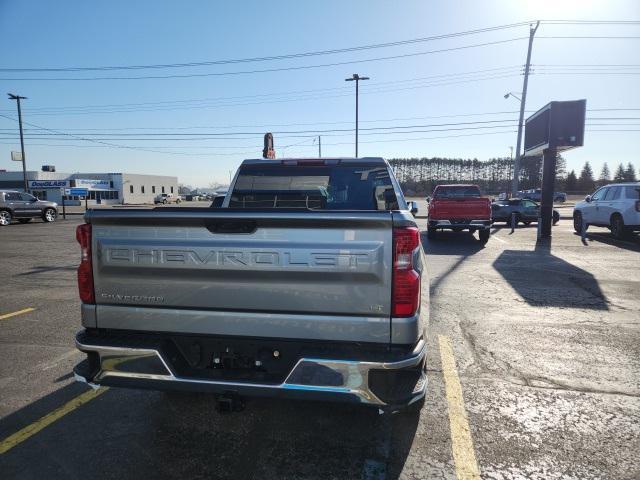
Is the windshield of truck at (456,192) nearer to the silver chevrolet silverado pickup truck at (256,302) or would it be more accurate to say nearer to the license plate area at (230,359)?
the silver chevrolet silverado pickup truck at (256,302)

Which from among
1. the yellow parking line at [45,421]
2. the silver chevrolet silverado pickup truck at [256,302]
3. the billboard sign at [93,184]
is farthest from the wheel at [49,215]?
the billboard sign at [93,184]

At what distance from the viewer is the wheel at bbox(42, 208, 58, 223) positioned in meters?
26.2

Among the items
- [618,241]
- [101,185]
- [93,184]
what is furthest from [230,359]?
[101,185]

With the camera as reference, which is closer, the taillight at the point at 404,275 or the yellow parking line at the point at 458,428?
the taillight at the point at 404,275

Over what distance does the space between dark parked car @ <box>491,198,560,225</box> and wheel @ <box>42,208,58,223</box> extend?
27.2m

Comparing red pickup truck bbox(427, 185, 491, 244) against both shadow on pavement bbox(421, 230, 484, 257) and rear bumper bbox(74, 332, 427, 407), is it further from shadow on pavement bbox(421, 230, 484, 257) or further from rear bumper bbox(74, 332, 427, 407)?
rear bumper bbox(74, 332, 427, 407)

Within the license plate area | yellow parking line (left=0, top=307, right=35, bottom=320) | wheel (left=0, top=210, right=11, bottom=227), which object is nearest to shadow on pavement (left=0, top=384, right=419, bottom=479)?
the license plate area

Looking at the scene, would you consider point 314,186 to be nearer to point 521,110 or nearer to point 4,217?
point 4,217

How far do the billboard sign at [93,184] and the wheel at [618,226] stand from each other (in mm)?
75913

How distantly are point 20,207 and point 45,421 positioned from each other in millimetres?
26519

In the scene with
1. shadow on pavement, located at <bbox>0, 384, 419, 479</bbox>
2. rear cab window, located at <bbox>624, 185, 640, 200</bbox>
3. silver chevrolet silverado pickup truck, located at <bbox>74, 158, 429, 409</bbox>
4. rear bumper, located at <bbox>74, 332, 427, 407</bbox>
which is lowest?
shadow on pavement, located at <bbox>0, 384, 419, 479</bbox>

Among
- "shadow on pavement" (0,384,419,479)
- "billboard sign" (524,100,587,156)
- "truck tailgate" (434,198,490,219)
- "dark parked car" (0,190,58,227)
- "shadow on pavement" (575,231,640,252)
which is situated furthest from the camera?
"dark parked car" (0,190,58,227)

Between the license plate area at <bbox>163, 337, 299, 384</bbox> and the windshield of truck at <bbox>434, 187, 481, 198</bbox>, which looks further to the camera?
the windshield of truck at <bbox>434, 187, 481, 198</bbox>

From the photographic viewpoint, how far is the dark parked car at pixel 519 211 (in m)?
23.5
